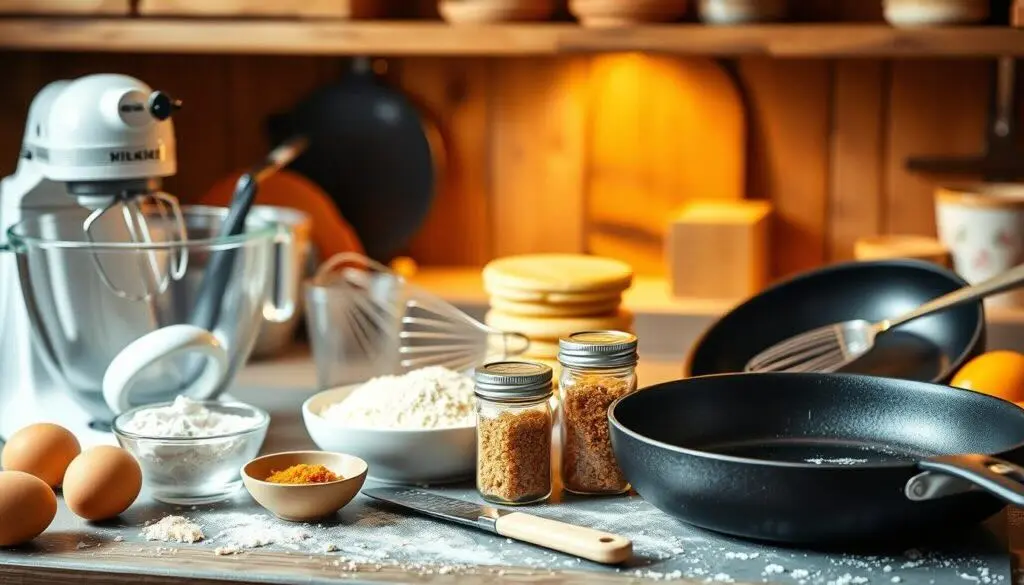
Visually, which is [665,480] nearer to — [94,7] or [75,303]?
[75,303]

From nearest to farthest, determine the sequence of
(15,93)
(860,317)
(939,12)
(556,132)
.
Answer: (860,317)
(939,12)
(556,132)
(15,93)

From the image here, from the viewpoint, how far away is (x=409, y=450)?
1.14 metres

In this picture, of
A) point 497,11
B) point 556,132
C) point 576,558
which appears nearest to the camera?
point 576,558

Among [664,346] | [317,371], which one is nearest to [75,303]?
[317,371]

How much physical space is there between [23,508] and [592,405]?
43 cm

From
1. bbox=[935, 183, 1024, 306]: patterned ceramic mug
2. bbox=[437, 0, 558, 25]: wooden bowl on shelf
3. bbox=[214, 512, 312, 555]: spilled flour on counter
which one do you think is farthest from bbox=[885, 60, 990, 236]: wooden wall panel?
bbox=[214, 512, 312, 555]: spilled flour on counter

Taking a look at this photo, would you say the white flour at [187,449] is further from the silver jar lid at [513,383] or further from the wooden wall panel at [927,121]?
the wooden wall panel at [927,121]

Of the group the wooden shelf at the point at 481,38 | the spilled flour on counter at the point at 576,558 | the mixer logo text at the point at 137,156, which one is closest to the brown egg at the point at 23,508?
the spilled flour on counter at the point at 576,558

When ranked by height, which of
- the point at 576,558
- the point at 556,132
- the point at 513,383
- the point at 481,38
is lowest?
the point at 576,558

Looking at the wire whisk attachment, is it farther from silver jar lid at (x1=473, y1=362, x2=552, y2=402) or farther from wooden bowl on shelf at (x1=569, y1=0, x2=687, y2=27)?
wooden bowl on shelf at (x1=569, y1=0, x2=687, y2=27)

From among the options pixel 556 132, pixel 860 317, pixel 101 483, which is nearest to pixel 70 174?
pixel 101 483

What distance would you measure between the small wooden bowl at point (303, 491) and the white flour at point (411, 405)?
0.06m

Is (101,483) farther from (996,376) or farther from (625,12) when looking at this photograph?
(625,12)

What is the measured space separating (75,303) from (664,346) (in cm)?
79
